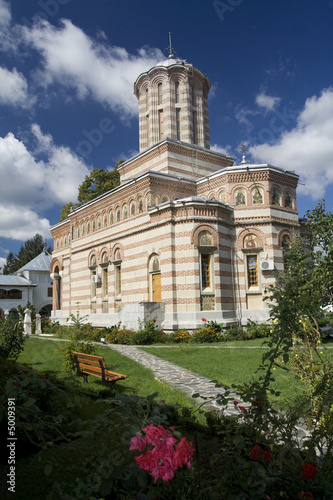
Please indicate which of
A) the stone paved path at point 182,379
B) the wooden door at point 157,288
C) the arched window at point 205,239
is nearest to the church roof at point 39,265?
the wooden door at point 157,288

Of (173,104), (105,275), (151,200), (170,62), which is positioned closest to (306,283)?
(151,200)

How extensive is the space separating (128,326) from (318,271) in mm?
9016

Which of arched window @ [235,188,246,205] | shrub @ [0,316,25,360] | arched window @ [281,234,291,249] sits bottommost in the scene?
shrub @ [0,316,25,360]

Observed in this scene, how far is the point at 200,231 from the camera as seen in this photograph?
55.7ft

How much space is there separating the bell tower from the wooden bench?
16665 millimetres

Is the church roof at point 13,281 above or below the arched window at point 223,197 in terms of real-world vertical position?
below

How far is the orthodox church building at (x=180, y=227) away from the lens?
1672 cm

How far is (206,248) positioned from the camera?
16.9 m

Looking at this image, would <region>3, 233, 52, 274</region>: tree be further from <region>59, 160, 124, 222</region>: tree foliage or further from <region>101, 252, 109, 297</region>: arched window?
<region>101, 252, 109, 297</region>: arched window

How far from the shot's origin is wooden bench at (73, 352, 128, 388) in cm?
684

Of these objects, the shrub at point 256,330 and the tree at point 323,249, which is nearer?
the tree at point 323,249

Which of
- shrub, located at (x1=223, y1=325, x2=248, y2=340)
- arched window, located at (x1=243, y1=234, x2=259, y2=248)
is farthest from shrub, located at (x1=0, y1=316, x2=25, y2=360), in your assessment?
arched window, located at (x1=243, y1=234, x2=259, y2=248)

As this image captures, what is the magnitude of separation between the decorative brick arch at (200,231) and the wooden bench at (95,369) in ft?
32.0

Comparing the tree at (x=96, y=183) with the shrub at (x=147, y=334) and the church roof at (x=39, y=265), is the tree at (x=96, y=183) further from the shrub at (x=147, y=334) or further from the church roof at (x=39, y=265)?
the shrub at (x=147, y=334)
